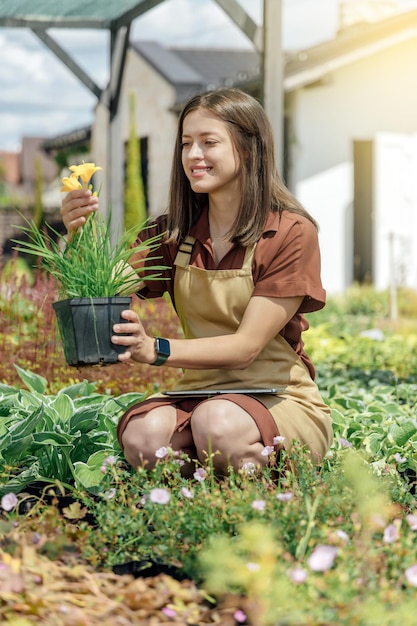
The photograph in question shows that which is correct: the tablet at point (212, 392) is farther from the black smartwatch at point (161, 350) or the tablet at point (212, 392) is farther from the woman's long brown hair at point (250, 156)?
the woman's long brown hair at point (250, 156)

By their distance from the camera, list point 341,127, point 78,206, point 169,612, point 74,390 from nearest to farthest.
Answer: point 169,612 < point 78,206 < point 74,390 < point 341,127

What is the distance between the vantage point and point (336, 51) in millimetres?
11016

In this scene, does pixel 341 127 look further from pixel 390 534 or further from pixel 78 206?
pixel 390 534

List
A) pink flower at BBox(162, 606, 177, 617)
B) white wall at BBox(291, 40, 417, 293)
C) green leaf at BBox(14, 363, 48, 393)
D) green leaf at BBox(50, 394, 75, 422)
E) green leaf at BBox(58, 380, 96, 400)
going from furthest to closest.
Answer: white wall at BBox(291, 40, 417, 293) → green leaf at BBox(14, 363, 48, 393) → green leaf at BBox(58, 380, 96, 400) → green leaf at BBox(50, 394, 75, 422) → pink flower at BBox(162, 606, 177, 617)

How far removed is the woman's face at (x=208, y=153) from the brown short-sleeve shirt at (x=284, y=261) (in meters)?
0.19

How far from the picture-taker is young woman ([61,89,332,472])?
2.77 meters

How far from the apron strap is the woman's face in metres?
0.18

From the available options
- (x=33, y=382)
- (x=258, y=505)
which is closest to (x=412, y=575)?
(x=258, y=505)

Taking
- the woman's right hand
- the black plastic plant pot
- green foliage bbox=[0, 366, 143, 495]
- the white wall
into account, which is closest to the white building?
the white wall

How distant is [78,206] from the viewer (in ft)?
9.37

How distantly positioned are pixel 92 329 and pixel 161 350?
0.67 ft

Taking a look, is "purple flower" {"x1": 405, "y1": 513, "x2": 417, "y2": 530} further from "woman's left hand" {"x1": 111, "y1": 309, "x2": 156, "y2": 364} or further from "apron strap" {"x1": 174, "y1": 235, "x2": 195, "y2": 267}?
"apron strap" {"x1": 174, "y1": 235, "x2": 195, "y2": 267}

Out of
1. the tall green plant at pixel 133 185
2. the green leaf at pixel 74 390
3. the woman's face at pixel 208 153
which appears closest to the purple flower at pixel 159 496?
the woman's face at pixel 208 153

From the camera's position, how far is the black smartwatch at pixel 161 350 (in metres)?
2.66
